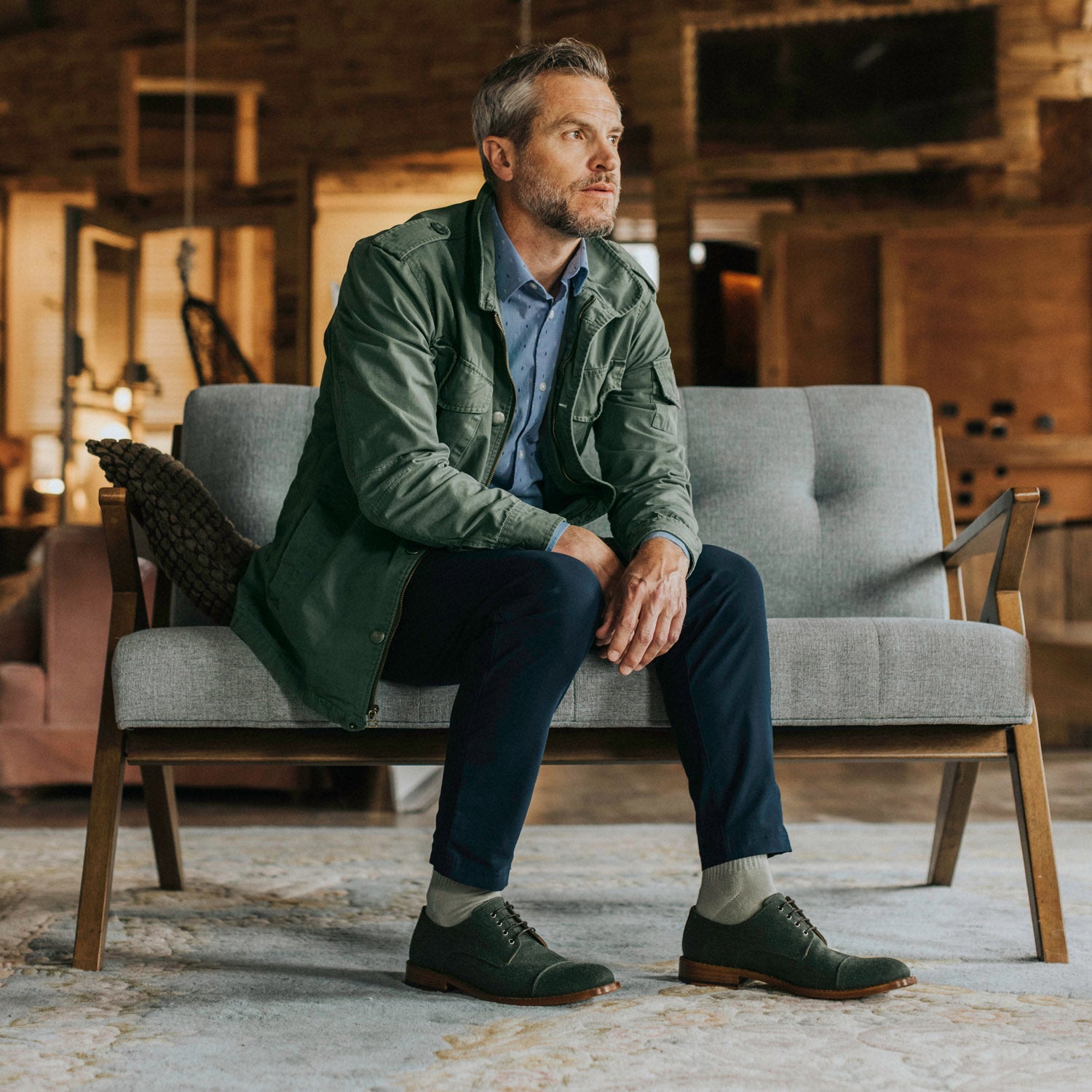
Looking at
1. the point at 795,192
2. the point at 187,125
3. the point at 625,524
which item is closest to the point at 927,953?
the point at 625,524

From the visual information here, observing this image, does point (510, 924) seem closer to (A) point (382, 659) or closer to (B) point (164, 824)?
(A) point (382, 659)

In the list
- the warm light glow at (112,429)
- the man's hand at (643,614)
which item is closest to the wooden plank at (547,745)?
the man's hand at (643,614)

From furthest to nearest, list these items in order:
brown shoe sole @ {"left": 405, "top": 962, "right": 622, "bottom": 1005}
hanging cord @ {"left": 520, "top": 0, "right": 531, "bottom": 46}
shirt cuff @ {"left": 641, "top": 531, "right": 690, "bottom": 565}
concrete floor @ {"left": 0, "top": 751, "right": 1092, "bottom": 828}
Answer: hanging cord @ {"left": 520, "top": 0, "right": 531, "bottom": 46} < concrete floor @ {"left": 0, "top": 751, "right": 1092, "bottom": 828} < shirt cuff @ {"left": 641, "top": 531, "right": 690, "bottom": 565} < brown shoe sole @ {"left": 405, "top": 962, "right": 622, "bottom": 1005}

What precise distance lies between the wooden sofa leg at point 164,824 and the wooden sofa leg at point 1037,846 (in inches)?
51.6

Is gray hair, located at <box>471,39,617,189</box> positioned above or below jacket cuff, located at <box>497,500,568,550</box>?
above

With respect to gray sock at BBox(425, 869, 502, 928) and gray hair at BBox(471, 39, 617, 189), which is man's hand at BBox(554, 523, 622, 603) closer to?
gray sock at BBox(425, 869, 502, 928)

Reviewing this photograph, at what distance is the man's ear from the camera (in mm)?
1824

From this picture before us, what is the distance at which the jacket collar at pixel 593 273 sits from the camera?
173 cm

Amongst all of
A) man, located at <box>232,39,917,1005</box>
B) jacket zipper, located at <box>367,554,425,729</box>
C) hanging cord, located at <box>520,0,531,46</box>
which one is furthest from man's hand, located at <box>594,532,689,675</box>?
hanging cord, located at <box>520,0,531,46</box>

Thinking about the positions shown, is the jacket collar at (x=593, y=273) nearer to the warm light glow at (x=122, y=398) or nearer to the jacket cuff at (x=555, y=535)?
the jacket cuff at (x=555, y=535)

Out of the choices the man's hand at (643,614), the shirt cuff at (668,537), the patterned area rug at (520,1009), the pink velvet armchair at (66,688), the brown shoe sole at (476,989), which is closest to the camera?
the patterned area rug at (520,1009)

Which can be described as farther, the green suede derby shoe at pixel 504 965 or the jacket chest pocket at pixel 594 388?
the jacket chest pocket at pixel 594 388

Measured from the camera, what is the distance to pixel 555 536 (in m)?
1.62

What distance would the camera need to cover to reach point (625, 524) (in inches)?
69.8
